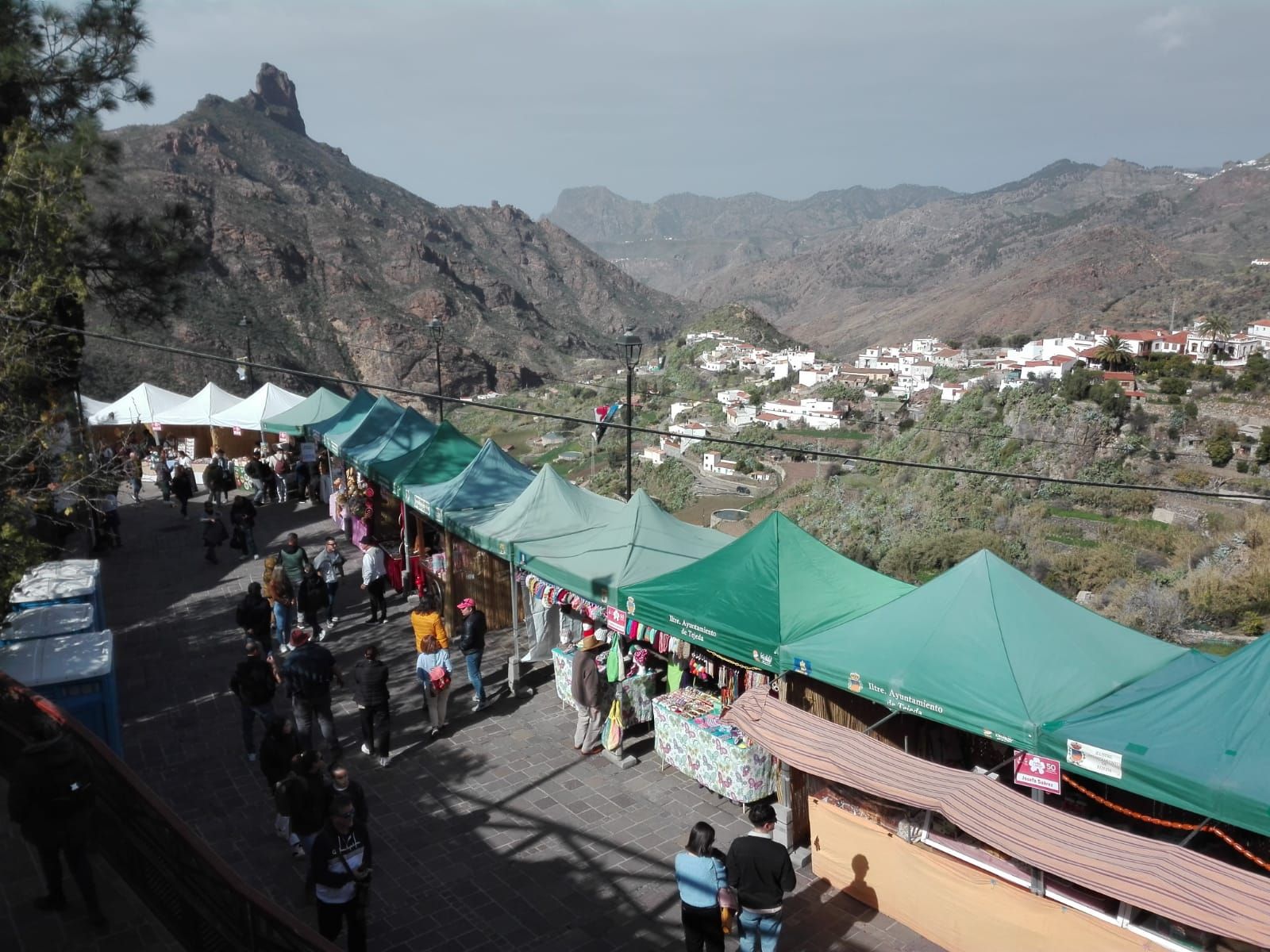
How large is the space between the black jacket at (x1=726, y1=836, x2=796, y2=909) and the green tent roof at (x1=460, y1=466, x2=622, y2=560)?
5.31 m

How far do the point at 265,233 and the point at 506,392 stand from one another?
2900cm

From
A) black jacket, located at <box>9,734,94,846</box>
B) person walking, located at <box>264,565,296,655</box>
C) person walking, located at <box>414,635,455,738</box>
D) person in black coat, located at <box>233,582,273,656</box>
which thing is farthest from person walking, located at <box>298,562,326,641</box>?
black jacket, located at <box>9,734,94,846</box>

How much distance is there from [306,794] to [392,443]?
948 cm

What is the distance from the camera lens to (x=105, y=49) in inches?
504

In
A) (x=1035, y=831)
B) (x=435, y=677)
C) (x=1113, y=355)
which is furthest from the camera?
(x=1113, y=355)

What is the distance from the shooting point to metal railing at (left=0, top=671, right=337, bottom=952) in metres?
3.77

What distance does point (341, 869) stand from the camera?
16.5 ft

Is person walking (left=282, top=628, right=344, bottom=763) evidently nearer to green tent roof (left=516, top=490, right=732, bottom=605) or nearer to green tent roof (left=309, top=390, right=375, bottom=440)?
green tent roof (left=516, top=490, right=732, bottom=605)

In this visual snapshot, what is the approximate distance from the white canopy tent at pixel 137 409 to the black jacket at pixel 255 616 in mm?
13861

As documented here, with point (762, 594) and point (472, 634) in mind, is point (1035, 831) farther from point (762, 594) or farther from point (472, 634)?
point (472, 634)

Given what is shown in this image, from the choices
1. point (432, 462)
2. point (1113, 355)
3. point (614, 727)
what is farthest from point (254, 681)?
point (1113, 355)

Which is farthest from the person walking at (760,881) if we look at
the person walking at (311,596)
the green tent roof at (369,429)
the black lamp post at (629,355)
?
the green tent roof at (369,429)

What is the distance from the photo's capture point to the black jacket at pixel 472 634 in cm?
899

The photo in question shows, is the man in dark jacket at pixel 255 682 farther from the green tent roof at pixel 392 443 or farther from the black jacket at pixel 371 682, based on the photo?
the green tent roof at pixel 392 443
